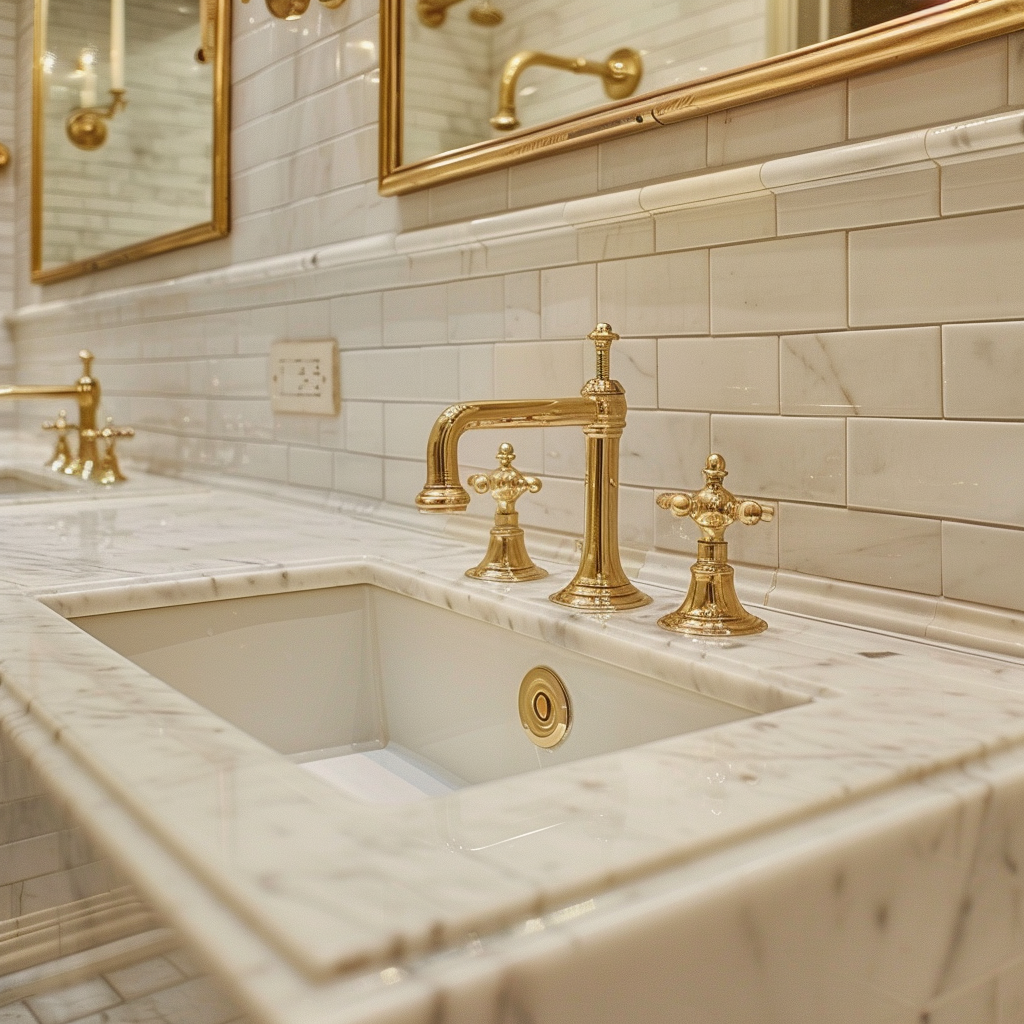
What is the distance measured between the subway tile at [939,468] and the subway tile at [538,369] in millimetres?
331

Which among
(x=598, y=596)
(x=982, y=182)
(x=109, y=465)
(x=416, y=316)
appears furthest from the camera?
(x=109, y=465)

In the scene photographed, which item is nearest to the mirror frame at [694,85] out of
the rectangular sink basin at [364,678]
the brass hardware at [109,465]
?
the rectangular sink basin at [364,678]

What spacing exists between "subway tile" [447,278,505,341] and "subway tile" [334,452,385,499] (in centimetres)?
23

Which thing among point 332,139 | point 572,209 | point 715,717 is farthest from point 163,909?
point 332,139

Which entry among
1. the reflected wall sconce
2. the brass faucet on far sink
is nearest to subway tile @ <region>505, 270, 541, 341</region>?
the reflected wall sconce

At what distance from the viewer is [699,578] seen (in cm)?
79

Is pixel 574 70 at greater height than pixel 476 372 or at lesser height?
greater

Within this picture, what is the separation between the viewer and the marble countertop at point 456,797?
1.16 ft

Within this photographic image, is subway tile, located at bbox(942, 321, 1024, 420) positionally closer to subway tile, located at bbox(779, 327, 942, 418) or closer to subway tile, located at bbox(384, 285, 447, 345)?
subway tile, located at bbox(779, 327, 942, 418)

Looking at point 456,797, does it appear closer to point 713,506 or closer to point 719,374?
point 713,506

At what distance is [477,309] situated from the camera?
1.23 m

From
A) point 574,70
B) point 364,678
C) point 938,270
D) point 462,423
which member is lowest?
point 364,678

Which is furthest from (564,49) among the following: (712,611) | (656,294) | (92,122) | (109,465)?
(92,122)

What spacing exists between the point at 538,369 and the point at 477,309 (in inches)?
5.2
